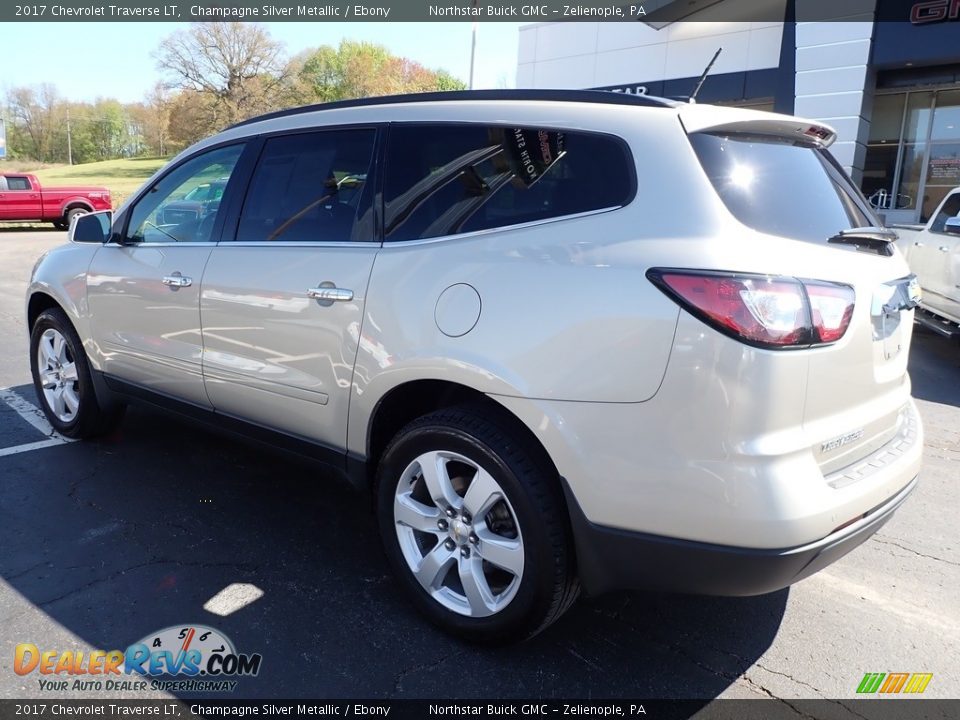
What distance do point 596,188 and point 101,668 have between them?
2.30m

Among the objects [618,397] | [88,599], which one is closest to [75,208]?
[88,599]

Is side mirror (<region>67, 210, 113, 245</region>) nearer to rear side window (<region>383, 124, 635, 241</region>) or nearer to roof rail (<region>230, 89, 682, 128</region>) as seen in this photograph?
roof rail (<region>230, 89, 682, 128</region>)

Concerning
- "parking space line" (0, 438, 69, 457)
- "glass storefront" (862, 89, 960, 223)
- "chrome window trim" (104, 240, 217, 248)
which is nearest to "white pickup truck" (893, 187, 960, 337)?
"chrome window trim" (104, 240, 217, 248)

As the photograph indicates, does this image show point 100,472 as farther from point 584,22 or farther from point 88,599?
point 584,22

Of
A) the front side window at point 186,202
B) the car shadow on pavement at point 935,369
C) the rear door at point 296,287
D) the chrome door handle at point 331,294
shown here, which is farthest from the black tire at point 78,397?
the car shadow on pavement at point 935,369

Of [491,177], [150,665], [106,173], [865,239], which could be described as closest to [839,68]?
[865,239]

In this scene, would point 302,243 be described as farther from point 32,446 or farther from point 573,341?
point 32,446

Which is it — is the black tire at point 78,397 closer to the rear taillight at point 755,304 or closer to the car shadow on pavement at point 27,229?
the rear taillight at point 755,304

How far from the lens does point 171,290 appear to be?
3590 millimetres

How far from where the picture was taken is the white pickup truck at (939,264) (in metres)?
7.91

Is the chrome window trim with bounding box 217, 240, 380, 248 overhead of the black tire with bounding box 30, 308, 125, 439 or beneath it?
overhead

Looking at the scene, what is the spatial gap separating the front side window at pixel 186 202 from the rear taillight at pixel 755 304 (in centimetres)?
246

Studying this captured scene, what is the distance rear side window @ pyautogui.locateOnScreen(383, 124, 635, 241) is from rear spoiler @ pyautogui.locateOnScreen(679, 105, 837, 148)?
24 cm

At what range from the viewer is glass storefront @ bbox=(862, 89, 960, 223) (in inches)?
635
